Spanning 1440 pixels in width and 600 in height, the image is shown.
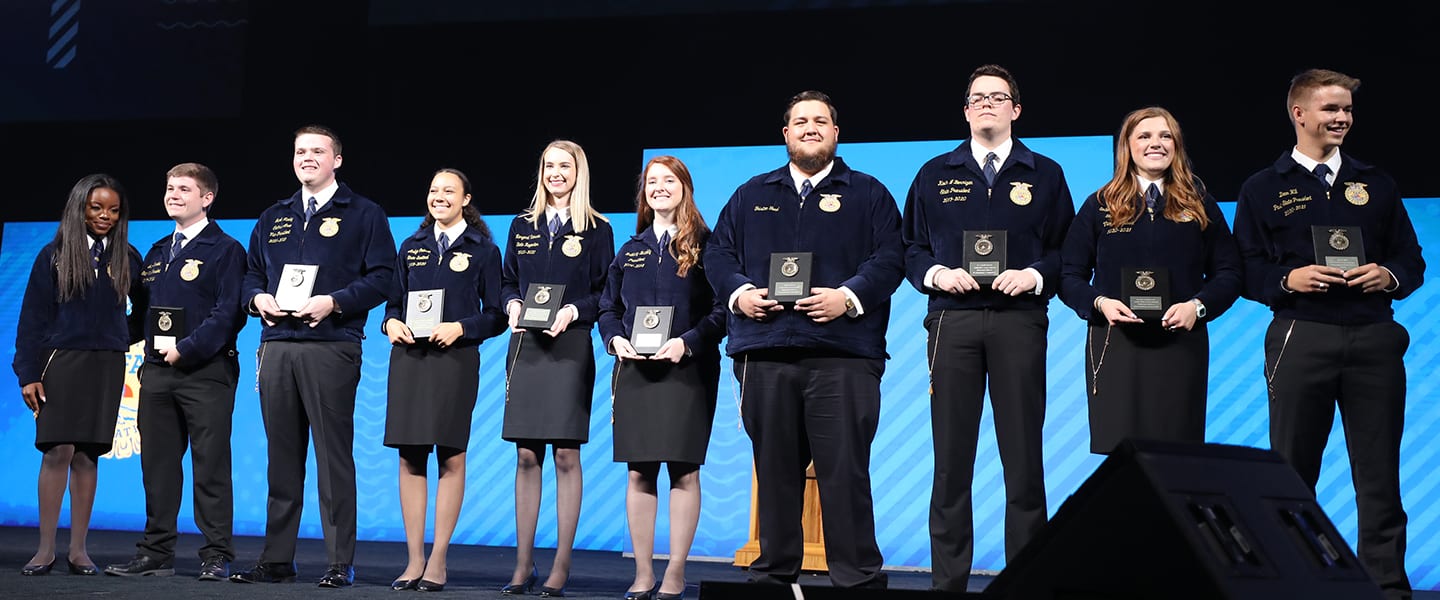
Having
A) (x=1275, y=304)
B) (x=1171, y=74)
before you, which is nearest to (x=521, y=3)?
(x=1171, y=74)

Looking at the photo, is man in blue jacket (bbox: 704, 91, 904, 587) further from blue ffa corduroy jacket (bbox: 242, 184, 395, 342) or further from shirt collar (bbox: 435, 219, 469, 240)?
blue ffa corduroy jacket (bbox: 242, 184, 395, 342)

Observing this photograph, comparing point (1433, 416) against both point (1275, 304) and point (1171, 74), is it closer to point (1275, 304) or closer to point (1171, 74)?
point (1171, 74)

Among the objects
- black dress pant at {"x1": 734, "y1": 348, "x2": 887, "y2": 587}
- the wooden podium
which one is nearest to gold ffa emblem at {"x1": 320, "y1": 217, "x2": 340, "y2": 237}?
black dress pant at {"x1": 734, "y1": 348, "x2": 887, "y2": 587}

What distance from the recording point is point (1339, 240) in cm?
342

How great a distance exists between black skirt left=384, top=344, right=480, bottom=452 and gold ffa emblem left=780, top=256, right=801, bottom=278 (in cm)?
126

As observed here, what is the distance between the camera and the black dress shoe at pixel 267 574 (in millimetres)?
4027

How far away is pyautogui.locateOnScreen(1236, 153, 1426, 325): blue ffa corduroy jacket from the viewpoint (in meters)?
3.43

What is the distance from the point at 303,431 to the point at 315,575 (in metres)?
0.65

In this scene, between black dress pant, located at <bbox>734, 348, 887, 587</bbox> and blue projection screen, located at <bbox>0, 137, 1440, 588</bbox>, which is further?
blue projection screen, located at <bbox>0, 137, 1440, 588</bbox>

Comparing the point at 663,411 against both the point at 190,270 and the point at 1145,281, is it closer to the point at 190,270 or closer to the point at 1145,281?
the point at 1145,281

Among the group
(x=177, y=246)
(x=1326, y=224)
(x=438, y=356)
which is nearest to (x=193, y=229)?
(x=177, y=246)

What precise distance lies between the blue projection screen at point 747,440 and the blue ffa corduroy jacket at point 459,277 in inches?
86.8

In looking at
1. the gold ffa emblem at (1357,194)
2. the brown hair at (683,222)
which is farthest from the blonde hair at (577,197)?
the gold ffa emblem at (1357,194)

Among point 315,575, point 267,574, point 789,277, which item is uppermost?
point 789,277
